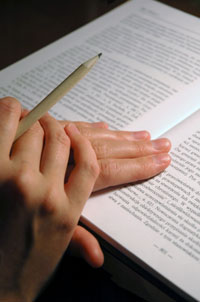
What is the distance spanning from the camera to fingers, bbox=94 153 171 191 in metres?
0.59

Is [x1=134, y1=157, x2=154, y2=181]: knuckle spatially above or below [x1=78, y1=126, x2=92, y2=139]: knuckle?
above

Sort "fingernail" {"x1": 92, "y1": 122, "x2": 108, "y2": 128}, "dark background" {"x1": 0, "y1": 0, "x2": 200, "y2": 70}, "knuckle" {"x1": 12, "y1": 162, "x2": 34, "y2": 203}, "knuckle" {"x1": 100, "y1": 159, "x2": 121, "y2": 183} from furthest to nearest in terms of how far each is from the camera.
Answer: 1. "dark background" {"x1": 0, "y1": 0, "x2": 200, "y2": 70}
2. "fingernail" {"x1": 92, "y1": 122, "x2": 108, "y2": 128}
3. "knuckle" {"x1": 100, "y1": 159, "x2": 121, "y2": 183}
4. "knuckle" {"x1": 12, "y1": 162, "x2": 34, "y2": 203}

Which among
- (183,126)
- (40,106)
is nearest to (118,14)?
(183,126)

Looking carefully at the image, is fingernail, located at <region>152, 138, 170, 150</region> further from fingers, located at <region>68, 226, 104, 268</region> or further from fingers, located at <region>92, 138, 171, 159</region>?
fingers, located at <region>68, 226, 104, 268</region>

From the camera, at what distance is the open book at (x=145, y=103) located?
0.53 meters

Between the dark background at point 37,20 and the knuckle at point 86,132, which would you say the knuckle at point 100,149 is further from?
the dark background at point 37,20

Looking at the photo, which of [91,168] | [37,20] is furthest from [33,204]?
[37,20]

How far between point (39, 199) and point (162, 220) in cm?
19

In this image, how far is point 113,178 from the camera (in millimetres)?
594

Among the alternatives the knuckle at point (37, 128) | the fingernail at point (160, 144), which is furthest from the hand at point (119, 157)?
the knuckle at point (37, 128)

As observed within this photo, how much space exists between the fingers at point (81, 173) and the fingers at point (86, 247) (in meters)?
0.05

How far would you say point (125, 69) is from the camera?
875 mm

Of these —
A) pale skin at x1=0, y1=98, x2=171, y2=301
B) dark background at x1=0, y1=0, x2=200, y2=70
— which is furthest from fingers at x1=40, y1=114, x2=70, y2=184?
dark background at x1=0, y1=0, x2=200, y2=70

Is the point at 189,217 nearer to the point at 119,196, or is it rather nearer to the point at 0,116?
the point at 119,196
